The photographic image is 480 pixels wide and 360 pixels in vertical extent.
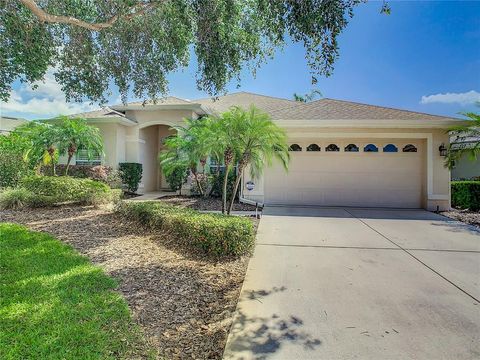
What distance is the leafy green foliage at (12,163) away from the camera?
11.2 metres

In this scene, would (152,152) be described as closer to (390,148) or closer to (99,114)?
(99,114)

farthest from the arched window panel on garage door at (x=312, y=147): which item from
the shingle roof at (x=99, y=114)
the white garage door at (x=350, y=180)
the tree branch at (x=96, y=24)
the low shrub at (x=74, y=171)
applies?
the low shrub at (x=74, y=171)

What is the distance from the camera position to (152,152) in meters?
16.9

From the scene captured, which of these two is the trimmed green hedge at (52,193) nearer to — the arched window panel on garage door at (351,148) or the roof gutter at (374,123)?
the roof gutter at (374,123)

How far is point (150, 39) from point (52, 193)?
6.15 metres

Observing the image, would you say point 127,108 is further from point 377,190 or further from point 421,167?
point 421,167

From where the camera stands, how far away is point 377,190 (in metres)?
11.8

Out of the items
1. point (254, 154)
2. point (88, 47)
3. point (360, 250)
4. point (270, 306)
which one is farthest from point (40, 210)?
point (360, 250)

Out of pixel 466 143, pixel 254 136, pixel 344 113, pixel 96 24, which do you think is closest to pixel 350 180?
pixel 344 113

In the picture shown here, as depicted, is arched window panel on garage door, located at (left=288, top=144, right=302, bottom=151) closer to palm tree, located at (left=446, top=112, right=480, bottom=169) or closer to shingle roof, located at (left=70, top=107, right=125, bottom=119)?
palm tree, located at (left=446, top=112, right=480, bottom=169)

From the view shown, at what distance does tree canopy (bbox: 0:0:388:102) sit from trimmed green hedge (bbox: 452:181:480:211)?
A: 1016 centimetres

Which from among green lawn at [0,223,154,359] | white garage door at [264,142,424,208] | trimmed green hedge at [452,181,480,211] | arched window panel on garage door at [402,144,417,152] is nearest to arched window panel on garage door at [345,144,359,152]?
white garage door at [264,142,424,208]

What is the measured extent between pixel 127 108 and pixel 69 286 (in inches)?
487

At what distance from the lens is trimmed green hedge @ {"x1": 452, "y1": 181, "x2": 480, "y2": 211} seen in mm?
11453
